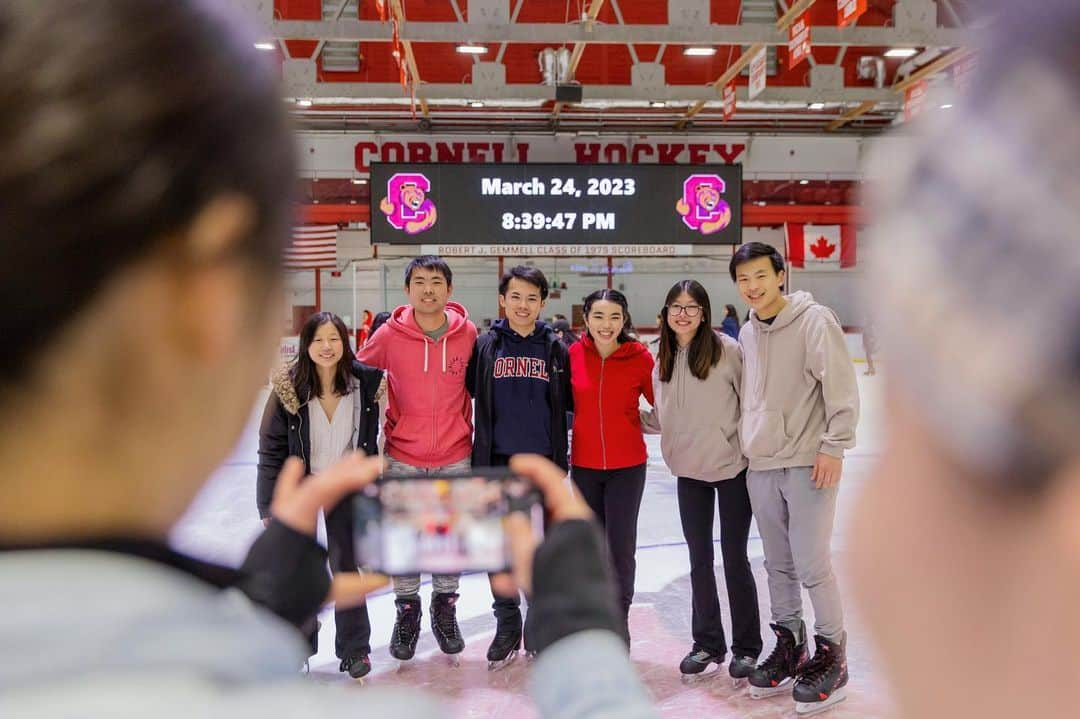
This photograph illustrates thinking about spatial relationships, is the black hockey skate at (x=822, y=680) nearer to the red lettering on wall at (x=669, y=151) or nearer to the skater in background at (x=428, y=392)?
the skater in background at (x=428, y=392)

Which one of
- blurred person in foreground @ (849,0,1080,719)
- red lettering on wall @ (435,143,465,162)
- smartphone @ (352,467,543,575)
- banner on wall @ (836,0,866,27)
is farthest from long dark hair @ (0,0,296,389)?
red lettering on wall @ (435,143,465,162)

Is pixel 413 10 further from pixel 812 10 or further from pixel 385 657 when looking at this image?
pixel 385 657

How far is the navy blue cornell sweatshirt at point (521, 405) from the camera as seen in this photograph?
3.61 metres

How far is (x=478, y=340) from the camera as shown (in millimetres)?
3777

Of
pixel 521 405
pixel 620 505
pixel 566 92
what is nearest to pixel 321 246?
pixel 566 92

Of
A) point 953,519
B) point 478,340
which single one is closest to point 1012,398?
point 953,519

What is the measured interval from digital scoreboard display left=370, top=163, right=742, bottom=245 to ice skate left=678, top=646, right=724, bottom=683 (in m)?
5.15

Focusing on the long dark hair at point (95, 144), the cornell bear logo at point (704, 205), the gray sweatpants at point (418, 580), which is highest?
the cornell bear logo at point (704, 205)

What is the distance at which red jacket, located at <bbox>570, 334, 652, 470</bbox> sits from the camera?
358 cm

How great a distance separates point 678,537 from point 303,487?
15.2 ft

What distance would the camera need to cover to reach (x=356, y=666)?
10.7ft

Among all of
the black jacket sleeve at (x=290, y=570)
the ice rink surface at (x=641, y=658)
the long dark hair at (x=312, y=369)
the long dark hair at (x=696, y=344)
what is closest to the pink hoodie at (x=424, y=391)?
the long dark hair at (x=312, y=369)

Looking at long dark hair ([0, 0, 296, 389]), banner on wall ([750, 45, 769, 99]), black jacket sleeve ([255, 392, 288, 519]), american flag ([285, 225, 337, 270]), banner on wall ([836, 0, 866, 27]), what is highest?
banner on wall ([750, 45, 769, 99])

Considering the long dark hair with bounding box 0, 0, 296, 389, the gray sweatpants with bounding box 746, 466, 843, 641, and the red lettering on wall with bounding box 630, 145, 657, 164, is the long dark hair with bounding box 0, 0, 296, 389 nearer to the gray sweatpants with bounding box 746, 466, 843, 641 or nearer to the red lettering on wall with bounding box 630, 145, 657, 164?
the gray sweatpants with bounding box 746, 466, 843, 641
